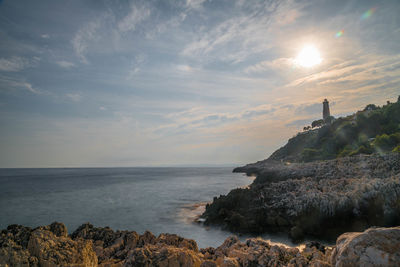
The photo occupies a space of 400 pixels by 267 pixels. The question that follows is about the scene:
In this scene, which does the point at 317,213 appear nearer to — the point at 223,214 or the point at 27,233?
the point at 223,214

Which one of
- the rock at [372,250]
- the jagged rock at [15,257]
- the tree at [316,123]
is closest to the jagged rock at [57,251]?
the jagged rock at [15,257]

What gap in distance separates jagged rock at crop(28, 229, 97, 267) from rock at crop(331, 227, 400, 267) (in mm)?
5710

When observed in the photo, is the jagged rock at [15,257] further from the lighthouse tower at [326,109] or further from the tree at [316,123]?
the tree at [316,123]

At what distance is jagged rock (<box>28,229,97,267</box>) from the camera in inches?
210

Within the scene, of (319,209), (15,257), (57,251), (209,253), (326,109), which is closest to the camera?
(15,257)

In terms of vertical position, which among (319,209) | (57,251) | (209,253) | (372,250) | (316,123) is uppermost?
(316,123)

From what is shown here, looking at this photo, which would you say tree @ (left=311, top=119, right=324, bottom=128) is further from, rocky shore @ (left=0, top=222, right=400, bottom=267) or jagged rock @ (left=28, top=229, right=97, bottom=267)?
jagged rock @ (left=28, top=229, right=97, bottom=267)

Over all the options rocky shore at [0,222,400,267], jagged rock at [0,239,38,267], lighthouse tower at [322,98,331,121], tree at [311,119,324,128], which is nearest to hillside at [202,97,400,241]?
rocky shore at [0,222,400,267]

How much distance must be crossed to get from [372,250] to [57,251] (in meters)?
6.93

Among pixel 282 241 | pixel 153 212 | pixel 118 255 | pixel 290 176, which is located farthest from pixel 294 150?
pixel 118 255

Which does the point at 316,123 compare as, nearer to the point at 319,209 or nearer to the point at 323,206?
the point at 323,206

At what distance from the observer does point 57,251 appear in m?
5.53

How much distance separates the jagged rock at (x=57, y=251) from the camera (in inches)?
210

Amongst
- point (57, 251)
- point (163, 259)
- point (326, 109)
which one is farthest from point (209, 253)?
point (326, 109)
